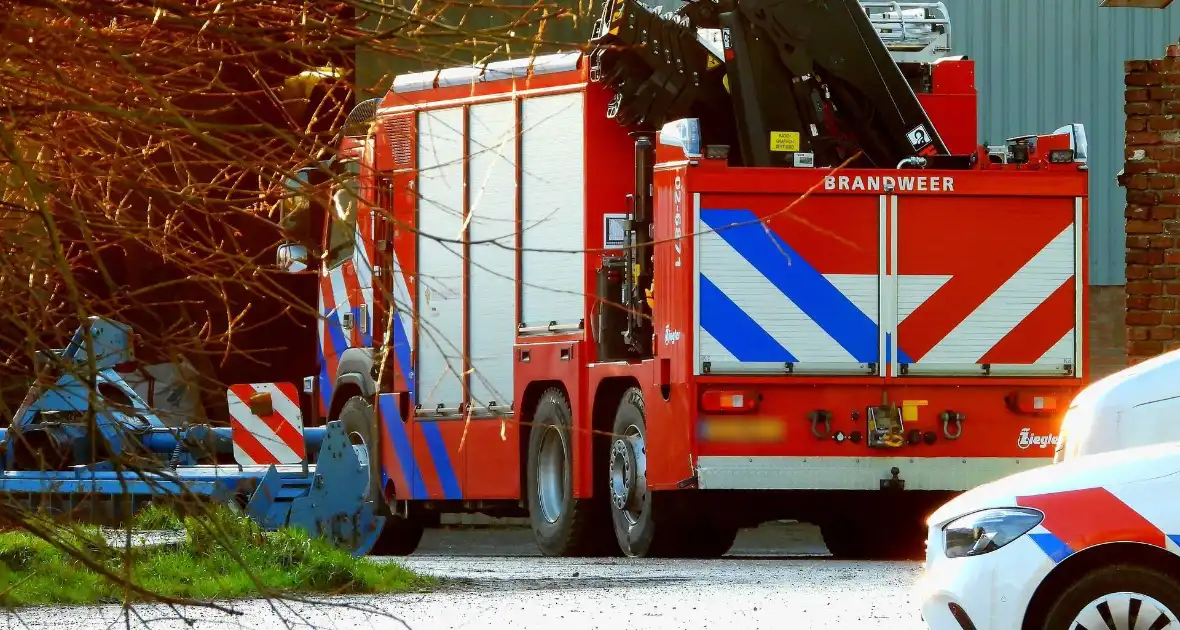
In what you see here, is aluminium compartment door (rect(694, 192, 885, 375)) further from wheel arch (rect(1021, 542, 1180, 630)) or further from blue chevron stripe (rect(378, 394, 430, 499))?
wheel arch (rect(1021, 542, 1180, 630))

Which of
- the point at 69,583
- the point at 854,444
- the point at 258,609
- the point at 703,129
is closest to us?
the point at 258,609

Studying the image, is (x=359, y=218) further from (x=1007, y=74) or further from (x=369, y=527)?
(x=1007, y=74)

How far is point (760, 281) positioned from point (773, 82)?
4.82ft

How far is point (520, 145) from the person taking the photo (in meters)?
15.1

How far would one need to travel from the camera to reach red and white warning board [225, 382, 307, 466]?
49.2 feet

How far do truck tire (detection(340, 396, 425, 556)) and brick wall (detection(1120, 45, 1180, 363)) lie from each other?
5287 mm

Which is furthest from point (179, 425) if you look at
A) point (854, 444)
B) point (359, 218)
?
point (854, 444)

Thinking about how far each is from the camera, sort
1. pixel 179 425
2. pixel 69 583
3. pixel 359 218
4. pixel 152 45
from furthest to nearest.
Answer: pixel 69 583 → pixel 179 425 → pixel 359 218 → pixel 152 45

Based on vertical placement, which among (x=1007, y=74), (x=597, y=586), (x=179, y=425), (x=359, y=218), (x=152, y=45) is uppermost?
(x=1007, y=74)

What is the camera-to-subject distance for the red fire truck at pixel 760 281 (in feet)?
43.7

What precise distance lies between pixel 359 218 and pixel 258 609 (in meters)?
5.12

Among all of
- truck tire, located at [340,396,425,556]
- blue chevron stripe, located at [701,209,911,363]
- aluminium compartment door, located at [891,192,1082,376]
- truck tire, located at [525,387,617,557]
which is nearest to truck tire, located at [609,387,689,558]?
truck tire, located at [525,387,617,557]

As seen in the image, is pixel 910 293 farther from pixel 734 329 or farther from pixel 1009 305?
pixel 734 329

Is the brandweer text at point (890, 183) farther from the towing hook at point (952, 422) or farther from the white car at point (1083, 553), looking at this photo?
the white car at point (1083, 553)
